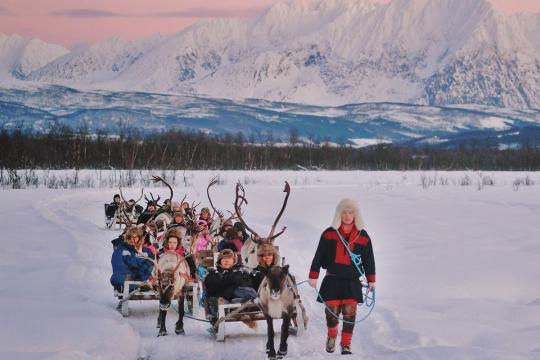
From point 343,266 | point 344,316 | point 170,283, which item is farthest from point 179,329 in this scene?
point 343,266

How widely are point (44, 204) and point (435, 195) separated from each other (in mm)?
15218

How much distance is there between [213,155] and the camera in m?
101

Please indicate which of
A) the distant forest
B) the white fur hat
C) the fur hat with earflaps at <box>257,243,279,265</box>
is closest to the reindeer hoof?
the fur hat with earflaps at <box>257,243,279,265</box>

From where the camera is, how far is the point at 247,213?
29.2m

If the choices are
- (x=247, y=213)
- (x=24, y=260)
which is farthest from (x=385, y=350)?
(x=247, y=213)

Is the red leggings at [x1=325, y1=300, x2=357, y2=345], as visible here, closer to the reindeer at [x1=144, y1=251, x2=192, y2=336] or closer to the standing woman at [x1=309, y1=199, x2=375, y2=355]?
the standing woman at [x1=309, y1=199, x2=375, y2=355]

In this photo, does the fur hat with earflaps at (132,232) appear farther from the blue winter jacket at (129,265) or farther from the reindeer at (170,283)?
the reindeer at (170,283)

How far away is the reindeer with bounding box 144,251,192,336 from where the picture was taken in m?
9.82

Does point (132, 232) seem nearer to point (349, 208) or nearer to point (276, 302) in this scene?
point (276, 302)

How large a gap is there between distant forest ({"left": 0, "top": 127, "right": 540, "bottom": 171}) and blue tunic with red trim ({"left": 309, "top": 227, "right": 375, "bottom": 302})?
212 ft

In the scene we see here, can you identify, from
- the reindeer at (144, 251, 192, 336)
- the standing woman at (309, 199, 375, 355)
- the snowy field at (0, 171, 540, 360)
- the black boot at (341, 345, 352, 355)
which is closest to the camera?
the standing woman at (309, 199, 375, 355)

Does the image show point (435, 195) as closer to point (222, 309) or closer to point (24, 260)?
point (24, 260)

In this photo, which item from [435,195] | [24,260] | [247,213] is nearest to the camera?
[24,260]

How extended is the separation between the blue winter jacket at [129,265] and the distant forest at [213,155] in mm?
61926
